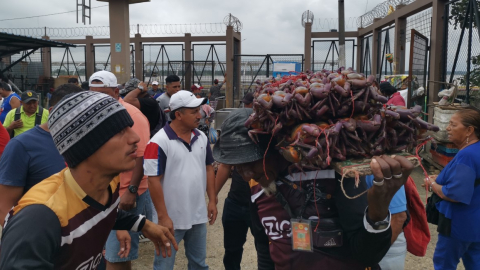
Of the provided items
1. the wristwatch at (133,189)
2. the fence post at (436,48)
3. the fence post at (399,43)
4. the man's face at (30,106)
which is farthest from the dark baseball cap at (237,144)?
the fence post at (399,43)

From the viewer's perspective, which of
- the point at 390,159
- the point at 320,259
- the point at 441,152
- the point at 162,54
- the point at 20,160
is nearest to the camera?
the point at 390,159

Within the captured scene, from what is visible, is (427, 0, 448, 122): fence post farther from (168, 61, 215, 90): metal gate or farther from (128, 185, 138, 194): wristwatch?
(168, 61, 215, 90): metal gate

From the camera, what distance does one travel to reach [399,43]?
10.8m

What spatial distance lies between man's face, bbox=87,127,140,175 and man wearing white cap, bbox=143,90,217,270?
151 centimetres

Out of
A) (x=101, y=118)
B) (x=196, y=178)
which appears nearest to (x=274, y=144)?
(x=101, y=118)

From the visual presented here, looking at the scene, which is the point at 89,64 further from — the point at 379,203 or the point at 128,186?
the point at 379,203

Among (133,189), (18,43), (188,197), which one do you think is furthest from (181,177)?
(18,43)

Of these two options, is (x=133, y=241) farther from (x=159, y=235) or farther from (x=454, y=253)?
(x=454, y=253)

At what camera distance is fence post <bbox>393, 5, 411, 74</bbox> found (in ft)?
35.2

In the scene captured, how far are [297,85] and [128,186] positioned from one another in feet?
7.63

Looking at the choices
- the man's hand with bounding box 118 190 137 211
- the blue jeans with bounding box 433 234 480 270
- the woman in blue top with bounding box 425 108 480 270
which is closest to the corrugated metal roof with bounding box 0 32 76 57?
the man's hand with bounding box 118 190 137 211

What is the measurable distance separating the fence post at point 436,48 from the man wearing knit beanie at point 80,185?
824 centimetres

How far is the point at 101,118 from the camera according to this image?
1672 mm

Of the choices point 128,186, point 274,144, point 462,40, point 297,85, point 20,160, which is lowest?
point 128,186
